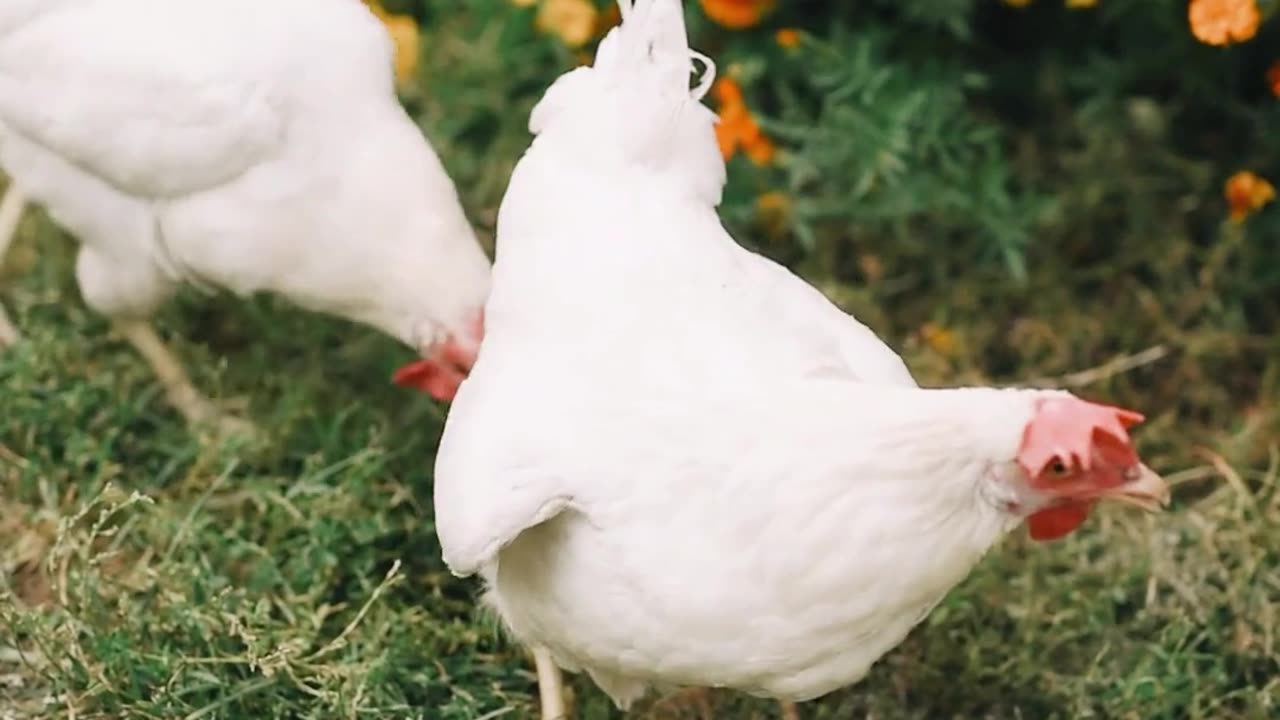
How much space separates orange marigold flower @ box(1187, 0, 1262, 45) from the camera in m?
2.25

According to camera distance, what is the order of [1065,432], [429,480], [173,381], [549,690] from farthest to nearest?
[173,381] < [429,480] < [549,690] < [1065,432]

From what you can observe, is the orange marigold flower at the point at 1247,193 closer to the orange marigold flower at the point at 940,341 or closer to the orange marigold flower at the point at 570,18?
the orange marigold flower at the point at 940,341

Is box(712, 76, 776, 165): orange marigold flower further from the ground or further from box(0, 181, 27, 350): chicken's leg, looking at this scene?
box(0, 181, 27, 350): chicken's leg

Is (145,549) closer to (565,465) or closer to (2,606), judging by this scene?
(2,606)

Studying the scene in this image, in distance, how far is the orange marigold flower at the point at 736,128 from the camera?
2.70m

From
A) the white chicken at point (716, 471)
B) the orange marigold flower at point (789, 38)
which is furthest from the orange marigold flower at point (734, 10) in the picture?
the white chicken at point (716, 471)

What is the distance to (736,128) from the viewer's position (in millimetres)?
2723

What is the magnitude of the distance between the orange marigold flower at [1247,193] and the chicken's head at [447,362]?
52.3 inches

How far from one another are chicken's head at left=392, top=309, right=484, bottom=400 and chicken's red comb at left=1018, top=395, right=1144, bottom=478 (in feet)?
2.82

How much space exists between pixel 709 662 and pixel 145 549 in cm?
99

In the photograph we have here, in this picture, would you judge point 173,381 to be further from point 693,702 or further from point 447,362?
point 693,702

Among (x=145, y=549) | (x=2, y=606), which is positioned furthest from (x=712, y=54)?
(x=2, y=606)

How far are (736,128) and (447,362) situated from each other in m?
0.81

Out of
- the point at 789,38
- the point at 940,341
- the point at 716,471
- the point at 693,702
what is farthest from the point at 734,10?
the point at 716,471
